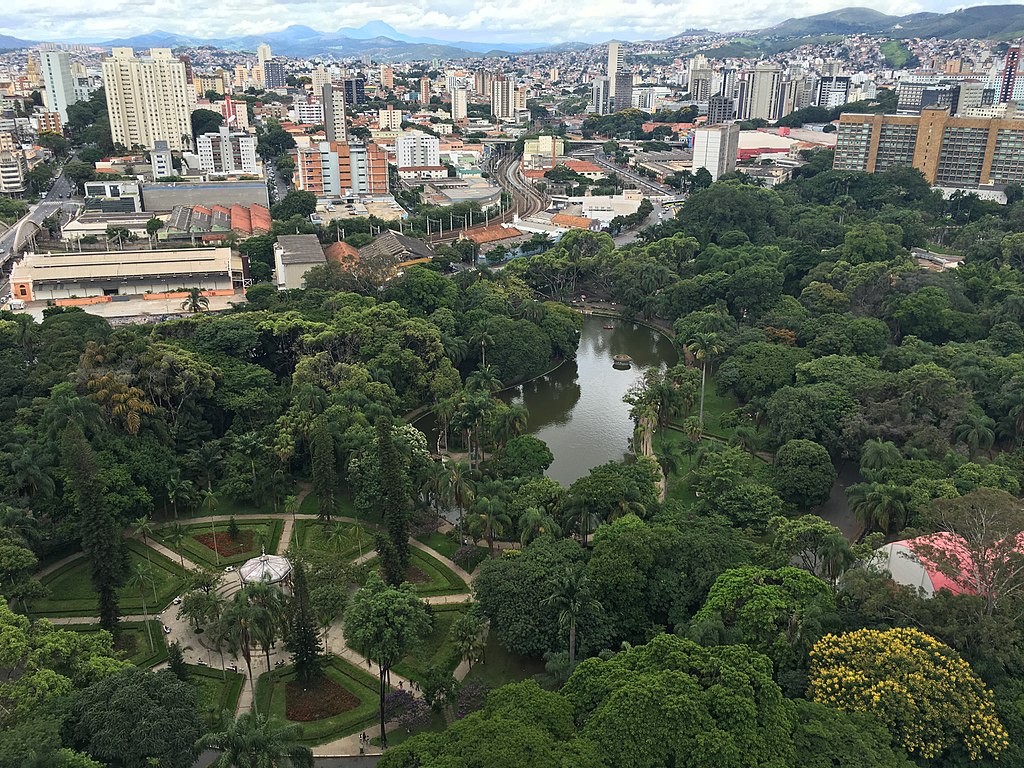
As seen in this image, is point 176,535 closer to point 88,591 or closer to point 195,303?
point 88,591

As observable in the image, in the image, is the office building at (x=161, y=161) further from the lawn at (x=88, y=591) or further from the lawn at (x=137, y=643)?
the lawn at (x=137, y=643)

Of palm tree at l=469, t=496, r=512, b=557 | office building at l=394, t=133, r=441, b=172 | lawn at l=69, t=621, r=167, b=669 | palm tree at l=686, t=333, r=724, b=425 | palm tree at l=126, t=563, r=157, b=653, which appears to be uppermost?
office building at l=394, t=133, r=441, b=172

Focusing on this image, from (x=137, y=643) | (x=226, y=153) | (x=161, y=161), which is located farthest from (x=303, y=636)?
(x=226, y=153)

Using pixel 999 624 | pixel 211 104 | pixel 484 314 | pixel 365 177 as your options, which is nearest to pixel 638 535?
pixel 999 624

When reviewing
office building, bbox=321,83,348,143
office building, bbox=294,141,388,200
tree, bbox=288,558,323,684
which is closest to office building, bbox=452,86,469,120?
office building, bbox=321,83,348,143

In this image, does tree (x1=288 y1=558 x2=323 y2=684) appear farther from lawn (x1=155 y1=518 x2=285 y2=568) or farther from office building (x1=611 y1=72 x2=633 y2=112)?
office building (x1=611 y1=72 x2=633 y2=112)
